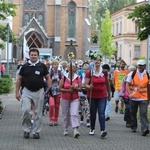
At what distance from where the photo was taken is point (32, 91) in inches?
497

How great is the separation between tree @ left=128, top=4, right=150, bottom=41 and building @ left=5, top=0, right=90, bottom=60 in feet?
167

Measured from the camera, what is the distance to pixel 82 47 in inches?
2721

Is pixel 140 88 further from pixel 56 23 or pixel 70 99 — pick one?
pixel 56 23

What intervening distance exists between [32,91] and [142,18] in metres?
4.68

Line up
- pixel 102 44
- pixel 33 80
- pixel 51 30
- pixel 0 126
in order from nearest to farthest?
1. pixel 33 80
2. pixel 0 126
3. pixel 51 30
4. pixel 102 44

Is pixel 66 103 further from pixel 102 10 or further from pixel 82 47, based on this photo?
pixel 102 10

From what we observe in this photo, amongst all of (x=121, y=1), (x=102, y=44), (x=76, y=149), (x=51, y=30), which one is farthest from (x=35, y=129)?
(x=121, y=1)

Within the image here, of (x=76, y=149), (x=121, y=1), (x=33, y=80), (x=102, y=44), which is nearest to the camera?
(x=76, y=149)

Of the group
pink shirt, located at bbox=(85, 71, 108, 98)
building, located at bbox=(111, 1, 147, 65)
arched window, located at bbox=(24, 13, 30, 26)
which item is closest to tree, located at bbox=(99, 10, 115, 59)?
building, located at bbox=(111, 1, 147, 65)

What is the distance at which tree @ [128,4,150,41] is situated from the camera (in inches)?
606

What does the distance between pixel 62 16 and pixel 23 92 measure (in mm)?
56442

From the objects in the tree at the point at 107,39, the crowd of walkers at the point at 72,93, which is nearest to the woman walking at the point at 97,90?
the crowd of walkers at the point at 72,93

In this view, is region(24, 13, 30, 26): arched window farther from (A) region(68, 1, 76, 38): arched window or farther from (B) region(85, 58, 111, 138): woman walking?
(B) region(85, 58, 111, 138): woman walking

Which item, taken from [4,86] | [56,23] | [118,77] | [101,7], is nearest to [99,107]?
[118,77]
